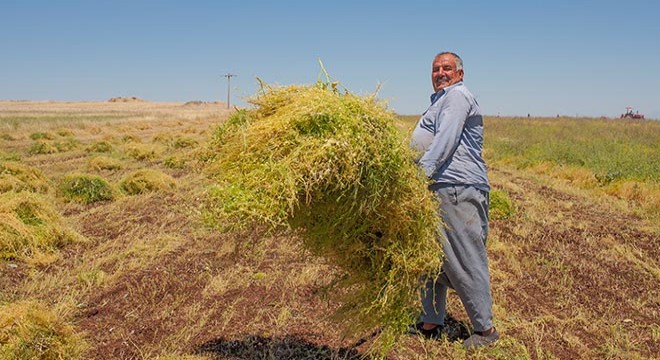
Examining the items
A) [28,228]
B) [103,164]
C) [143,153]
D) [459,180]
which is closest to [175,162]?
[103,164]

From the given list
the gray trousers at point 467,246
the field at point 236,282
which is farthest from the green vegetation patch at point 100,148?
the gray trousers at point 467,246

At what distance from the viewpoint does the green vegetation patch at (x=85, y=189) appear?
916cm

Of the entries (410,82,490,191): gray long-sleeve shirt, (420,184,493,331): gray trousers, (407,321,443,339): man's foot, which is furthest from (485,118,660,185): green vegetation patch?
Answer: (410,82,490,191): gray long-sleeve shirt

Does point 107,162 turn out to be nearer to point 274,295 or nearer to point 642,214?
point 274,295

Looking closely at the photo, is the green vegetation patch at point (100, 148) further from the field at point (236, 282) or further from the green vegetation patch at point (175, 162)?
the field at point (236, 282)

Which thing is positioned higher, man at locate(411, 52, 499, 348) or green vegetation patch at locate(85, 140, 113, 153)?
man at locate(411, 52, 499, 348)

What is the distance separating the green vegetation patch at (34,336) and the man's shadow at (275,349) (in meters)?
0.90

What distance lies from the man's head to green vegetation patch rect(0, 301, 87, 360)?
3.12m

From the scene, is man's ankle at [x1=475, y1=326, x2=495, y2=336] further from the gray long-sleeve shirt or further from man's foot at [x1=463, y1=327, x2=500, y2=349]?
the gray long-sleeve shirt

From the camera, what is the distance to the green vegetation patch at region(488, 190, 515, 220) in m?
8.33

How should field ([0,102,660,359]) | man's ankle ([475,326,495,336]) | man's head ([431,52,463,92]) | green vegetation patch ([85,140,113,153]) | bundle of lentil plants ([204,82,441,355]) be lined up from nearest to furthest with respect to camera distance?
bundle of lentil plants ([204,82,441,355]), man's head ([431,52,463,92]), man's ankle ([475,326,495,336]), field ([0,102,660,359]), green vegetation patch ([85,140,113,153])

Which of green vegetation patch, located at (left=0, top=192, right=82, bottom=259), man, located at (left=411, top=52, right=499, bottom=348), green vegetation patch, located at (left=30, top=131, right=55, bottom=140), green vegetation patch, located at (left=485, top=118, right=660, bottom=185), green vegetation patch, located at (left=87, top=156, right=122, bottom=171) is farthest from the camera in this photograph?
green vegetation patch, located at (left=30, top=131, right=55, bottom=140)

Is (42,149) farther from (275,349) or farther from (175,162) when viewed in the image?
(275,349)

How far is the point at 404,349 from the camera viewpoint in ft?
12.7
